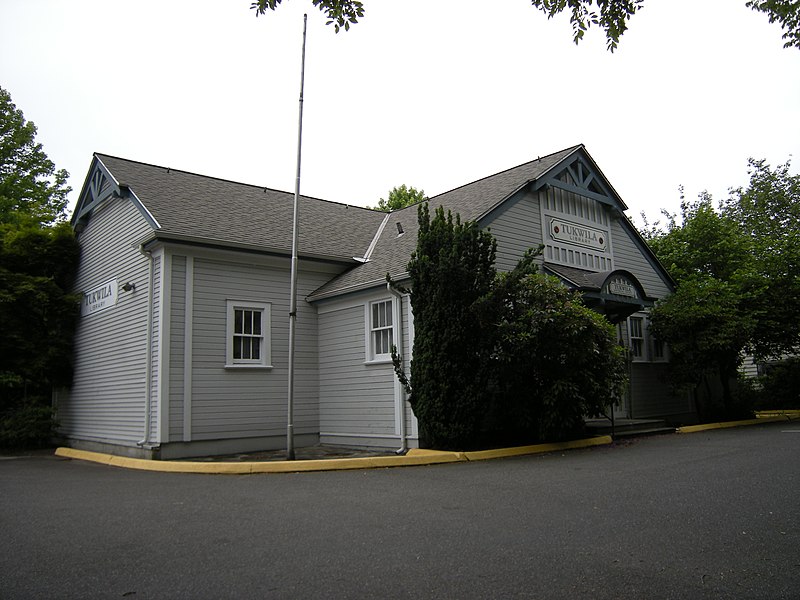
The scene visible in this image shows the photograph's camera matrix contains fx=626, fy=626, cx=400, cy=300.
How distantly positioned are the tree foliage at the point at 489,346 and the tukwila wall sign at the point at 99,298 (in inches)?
305

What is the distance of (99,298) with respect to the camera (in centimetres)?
1628

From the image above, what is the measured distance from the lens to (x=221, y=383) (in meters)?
13.7

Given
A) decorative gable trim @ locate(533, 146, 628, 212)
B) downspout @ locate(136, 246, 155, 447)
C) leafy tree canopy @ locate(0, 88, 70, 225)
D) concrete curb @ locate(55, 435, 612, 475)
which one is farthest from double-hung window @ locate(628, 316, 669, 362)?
leafy tree canopy @ locate(0, 88, 70, 225)

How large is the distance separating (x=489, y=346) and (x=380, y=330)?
2.96 meters

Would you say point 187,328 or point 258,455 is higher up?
point 187,328

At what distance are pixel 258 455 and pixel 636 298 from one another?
32.6ft

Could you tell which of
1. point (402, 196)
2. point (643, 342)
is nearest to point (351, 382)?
point (643, 342)

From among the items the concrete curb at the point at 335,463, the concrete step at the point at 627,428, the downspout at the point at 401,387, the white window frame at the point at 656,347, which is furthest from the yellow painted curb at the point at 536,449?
the white window frame at the point at 656,347

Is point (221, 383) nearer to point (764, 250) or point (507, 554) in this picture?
point (507, 554)

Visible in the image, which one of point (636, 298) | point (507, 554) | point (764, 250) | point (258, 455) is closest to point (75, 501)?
point (258, 455)

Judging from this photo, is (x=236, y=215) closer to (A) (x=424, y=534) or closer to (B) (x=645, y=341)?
(A) (x=424, y=534)

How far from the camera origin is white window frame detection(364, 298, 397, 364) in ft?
44.4

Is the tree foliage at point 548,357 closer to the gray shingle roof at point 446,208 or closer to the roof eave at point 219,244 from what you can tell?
the gray shingle roof at point 446,208

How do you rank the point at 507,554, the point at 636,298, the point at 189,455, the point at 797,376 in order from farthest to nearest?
the point at 797,376, the point at 636,298, the point at 189,455, the point at 507,554
